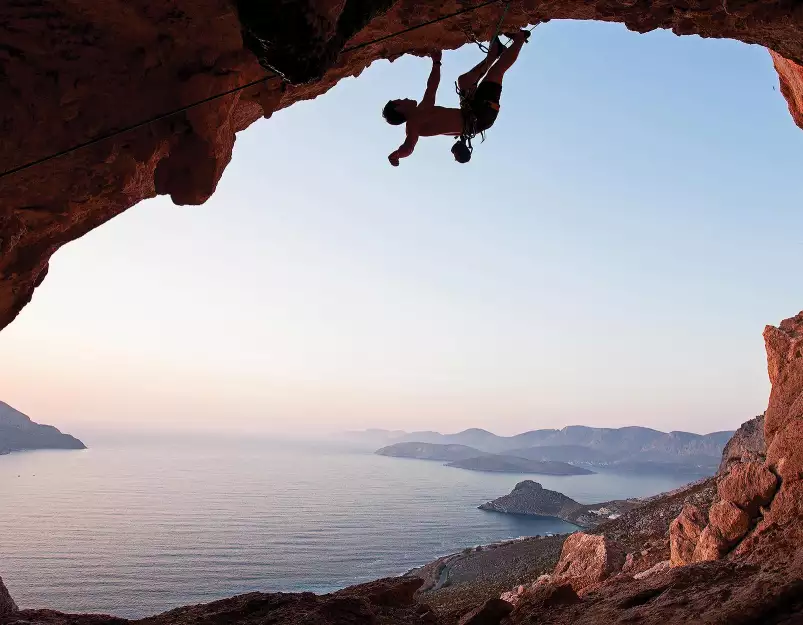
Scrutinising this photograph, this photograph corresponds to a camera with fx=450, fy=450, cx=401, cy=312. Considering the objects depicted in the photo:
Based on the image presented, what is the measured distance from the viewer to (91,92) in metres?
4.16

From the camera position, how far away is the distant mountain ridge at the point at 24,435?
141 metres

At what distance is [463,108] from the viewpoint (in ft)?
16.6

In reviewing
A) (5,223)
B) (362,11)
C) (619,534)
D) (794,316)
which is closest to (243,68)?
(362,11)

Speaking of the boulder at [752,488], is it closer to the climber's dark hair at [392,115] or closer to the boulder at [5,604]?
the climber's dark hair at [392,115]

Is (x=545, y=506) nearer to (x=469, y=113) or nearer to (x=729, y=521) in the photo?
(x=729, y=521)

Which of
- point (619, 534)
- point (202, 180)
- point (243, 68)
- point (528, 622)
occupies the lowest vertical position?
point (619, 534)

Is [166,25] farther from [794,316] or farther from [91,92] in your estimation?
[794,316]

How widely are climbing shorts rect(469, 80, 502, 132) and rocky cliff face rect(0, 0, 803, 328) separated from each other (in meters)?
0.89

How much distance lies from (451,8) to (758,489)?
24.4ft

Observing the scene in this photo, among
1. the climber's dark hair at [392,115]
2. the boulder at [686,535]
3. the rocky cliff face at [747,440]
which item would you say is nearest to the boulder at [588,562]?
the boulder at [686,535]

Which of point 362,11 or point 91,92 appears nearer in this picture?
point 362,11

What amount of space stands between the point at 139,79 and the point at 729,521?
9.19m

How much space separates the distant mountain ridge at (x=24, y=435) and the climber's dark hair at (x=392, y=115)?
579 ft

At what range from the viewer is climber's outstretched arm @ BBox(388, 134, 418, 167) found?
5.25 metres
